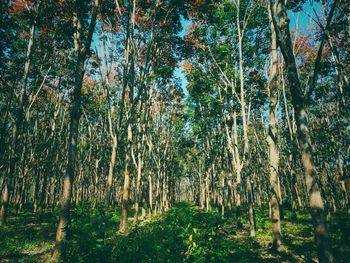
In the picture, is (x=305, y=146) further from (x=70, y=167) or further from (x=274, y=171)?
(x=70, y=167)

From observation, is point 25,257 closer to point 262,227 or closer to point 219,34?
point 262,227

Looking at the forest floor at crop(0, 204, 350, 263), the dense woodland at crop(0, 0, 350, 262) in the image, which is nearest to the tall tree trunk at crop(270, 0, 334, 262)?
the dense woodland at crop(0, 0, 350, 262)

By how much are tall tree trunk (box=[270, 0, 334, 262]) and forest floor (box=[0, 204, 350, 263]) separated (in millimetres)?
2495

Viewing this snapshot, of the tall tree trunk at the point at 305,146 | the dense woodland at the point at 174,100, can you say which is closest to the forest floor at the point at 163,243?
the dense woodland at the point at 174,100

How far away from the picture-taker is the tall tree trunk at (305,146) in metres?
5.03

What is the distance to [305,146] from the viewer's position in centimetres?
559

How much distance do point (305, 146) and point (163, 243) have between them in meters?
5.00

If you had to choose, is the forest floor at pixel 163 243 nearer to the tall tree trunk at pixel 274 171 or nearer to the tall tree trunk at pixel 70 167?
the tall tree trunk at pixel 70 167

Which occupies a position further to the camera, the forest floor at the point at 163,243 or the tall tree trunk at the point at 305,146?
the forest floor at the point at 163,243

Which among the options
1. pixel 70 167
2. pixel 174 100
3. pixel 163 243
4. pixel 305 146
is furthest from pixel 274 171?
pixel 174 100

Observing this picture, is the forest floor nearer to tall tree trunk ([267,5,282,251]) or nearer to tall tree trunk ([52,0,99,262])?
tall tree trunk ([52,0,99,262])

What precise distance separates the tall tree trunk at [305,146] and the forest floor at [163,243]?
98.2 inches

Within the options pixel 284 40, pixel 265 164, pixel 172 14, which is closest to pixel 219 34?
pixel 172 14

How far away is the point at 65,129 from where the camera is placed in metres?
A: 27.2
